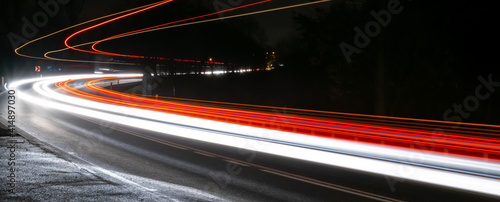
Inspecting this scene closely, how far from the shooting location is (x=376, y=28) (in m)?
27.6

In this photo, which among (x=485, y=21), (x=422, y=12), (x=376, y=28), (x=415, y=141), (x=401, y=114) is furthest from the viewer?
(x=401, y=114)

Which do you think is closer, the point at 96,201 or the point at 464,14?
the point at 96,201

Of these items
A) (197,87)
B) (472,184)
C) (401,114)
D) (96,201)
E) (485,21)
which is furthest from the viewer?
(197,87)

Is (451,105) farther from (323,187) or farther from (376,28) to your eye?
(323,187)

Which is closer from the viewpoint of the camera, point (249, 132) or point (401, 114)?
point (249, 132)

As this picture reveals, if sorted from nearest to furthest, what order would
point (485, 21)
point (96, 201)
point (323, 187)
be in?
point (96, 201) → point (323, 187) → point (485, 21)

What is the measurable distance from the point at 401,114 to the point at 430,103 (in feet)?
9.97

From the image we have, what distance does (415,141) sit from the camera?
11.9 m

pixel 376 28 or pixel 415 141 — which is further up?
pixel 376 28

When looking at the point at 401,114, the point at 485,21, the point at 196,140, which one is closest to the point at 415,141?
the point at 196,140

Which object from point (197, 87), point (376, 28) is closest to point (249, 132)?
point (376, 28)

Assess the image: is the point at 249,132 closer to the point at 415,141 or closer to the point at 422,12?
the point at 415,141

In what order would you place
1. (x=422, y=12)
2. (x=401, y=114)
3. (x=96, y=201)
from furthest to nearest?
(x=401, y=114), (x=422, y=12), (x=96, y=201)

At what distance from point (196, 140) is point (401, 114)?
21.3 metres
